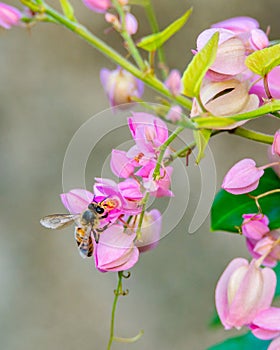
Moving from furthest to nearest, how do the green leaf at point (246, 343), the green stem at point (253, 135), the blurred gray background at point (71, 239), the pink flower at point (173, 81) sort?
the blurred gray background at point (71, 239) → the green leaf at point (246, 343) → the green stem at point (253, 135) → the pink flower at point (173, 81)

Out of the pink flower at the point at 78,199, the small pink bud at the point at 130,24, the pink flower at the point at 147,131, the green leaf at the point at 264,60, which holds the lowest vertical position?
the pink flower at the point at 78,199

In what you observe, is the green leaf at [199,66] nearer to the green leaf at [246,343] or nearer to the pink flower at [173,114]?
the pink flower at [173,114]

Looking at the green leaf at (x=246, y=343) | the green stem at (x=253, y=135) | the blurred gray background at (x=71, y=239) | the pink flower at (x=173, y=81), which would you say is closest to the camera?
the pink flower at (x=173, y=81)

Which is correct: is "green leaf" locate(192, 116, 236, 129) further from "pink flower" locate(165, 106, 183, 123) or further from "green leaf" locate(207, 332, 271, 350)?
"green leaf" locate(207, 332, 271, 350)

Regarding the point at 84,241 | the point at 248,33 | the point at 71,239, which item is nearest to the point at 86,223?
the point at 84,241

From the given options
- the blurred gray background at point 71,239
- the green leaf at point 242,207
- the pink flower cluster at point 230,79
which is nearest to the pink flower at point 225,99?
the pink flower cluster at point 230,79

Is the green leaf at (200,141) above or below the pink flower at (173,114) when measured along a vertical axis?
below

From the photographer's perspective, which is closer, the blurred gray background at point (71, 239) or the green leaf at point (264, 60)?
the green leaf at point (264, 60)
